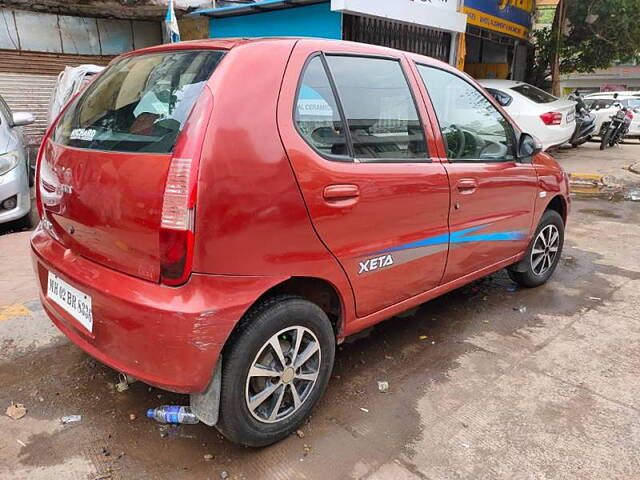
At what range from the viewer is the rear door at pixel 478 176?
9.59 ft

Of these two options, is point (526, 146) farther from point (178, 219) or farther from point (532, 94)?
point (532, 94)

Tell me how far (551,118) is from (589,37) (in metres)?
4.96

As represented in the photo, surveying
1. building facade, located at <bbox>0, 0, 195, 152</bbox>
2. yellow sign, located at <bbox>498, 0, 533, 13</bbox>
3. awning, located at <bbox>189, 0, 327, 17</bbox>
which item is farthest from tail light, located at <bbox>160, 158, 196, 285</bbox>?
yellow sign, located at <bbox>498, 0, 533, 13</bbox>

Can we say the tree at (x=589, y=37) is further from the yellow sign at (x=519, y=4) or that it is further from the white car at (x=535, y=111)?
the white car at (x=535, y=111)

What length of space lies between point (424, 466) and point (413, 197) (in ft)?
4.22

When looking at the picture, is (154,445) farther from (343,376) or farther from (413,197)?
(413,197)

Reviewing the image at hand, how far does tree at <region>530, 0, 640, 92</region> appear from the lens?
11945mm

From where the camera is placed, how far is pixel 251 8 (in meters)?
8.02

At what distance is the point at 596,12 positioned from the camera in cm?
1227

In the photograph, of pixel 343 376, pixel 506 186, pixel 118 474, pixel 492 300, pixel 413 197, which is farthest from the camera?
pixel 492 300

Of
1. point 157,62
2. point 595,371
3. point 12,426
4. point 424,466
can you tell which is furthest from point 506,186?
point 12,426

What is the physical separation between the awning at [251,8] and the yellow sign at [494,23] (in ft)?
12.4

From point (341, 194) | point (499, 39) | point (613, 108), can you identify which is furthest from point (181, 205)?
point (613, 108)

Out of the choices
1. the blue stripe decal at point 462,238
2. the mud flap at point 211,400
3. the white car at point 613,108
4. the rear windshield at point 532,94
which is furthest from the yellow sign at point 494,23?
the mud flap at point 211,400
